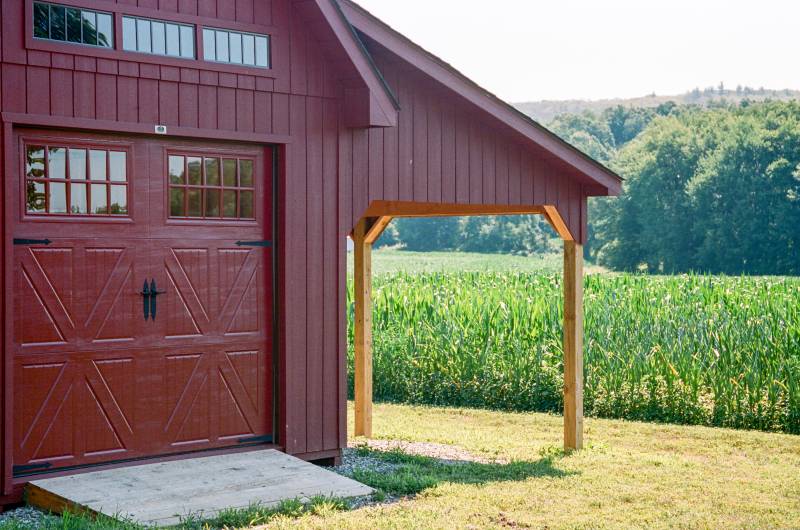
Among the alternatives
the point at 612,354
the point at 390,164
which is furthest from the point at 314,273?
the point at 612,354

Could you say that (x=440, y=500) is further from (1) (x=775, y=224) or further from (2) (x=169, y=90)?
(1) (x=775, y=224)

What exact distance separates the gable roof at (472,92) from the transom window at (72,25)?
2.14 m

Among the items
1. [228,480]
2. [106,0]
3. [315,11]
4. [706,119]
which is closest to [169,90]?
[106,0]

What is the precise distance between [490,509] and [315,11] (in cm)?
435

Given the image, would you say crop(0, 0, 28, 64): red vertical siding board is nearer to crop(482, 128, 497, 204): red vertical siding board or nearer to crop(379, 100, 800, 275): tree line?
crop(482, 128, 497, 204): red vertical siding board

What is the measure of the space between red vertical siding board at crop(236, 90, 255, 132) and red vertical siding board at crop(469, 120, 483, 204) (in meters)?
2.47

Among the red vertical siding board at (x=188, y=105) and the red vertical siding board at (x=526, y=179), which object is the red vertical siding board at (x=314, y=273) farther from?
the red vertical siding board at (x=526, y=179)

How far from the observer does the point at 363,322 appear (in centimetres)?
1239

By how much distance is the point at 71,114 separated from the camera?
8016 mm

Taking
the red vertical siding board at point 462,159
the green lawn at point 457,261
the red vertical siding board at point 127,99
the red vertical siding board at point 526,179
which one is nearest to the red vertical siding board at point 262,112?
the red vertical siding board at point 127,99

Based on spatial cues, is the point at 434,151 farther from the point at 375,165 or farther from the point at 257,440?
the point at 257,440

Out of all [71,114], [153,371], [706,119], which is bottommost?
[153,371]

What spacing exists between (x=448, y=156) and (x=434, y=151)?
17cm

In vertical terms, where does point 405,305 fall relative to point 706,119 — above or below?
below
